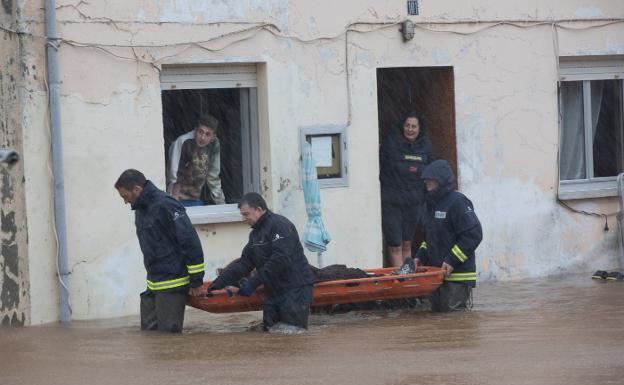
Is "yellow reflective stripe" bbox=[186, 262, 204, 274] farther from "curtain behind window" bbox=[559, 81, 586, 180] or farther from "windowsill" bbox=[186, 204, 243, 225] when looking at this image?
"curtain behind window" bbox=[559, 81, 586, 180]

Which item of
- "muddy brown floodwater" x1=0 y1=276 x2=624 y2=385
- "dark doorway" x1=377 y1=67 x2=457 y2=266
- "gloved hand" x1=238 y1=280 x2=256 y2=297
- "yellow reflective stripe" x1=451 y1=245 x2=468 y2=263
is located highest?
"dark doorway" x1=377 y1=67 x2=457 y2=266

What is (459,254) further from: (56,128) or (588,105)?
(588,105)

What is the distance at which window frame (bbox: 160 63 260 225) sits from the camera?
13.9 meters

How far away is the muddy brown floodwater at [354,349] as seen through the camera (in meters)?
9.20

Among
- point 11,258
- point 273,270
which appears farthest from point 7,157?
point 11,258

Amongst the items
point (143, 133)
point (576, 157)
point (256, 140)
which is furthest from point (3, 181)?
point (576, 157)

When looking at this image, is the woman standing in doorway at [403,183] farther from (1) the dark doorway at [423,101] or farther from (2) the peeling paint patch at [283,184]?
(2) the peeling paint patch at [283,184]

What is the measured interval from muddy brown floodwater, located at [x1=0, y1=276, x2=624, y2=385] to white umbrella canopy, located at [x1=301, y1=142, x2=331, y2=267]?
48.1 inches

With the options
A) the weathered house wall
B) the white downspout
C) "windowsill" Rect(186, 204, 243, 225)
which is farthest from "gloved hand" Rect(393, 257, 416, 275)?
the weathered house wall

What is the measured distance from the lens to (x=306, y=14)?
14398mm

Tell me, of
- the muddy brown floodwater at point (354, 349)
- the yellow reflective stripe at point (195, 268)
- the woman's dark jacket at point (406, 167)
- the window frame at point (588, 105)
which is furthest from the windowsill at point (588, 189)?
the yellow reflective stripe at point (195, 268)

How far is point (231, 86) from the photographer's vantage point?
560 inches

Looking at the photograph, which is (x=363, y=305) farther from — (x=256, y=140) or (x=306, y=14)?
(x=306, y=14)

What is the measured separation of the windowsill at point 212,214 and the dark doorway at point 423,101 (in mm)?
2248
